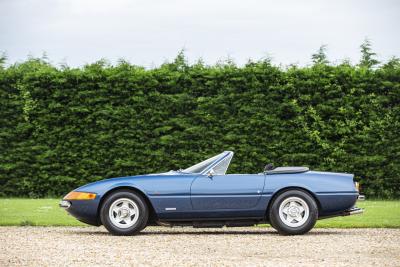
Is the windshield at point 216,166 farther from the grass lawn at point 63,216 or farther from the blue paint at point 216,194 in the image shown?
the grass lawn at point 63,216

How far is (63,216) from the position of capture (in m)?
14.0

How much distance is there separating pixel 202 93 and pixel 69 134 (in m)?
3.40

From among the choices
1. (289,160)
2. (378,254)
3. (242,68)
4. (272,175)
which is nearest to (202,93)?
(242,68)

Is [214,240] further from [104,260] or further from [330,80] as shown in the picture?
[330,80]

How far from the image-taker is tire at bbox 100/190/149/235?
35.3 feet

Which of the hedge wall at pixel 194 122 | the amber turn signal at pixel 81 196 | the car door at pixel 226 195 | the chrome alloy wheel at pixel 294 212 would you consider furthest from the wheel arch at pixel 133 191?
the hedge wall at pixel 194 122

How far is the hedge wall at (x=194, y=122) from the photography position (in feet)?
60.8

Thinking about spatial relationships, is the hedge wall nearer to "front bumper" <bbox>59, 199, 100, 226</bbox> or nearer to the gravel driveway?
the gravel driveway

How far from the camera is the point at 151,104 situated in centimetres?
1888

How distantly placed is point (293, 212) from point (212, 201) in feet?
3.73

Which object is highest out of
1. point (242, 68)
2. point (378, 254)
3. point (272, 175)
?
point (242, 68)

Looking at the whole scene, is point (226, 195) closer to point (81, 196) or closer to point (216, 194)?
point (216, 194)

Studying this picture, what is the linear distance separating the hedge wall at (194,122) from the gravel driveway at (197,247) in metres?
6.71

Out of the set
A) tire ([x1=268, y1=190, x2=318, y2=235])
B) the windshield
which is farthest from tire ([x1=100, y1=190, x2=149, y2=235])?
tire ([x1=268, y1=190, x2=318, y2=235])
